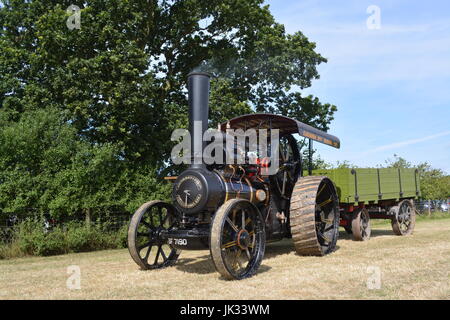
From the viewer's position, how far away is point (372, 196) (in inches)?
409

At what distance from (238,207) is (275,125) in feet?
9.60

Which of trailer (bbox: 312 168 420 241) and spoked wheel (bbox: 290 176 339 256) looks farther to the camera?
trailer (bbox: 312 168 420 241)

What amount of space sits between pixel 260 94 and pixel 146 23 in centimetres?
501

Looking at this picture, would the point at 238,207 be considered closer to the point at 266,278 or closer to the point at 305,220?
the point at 266,278

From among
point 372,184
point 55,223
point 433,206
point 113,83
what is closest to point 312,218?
point 372,184

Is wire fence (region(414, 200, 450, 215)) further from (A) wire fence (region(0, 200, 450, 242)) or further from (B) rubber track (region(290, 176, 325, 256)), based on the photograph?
(B) rubber track (region(290, 176, 325, 256))

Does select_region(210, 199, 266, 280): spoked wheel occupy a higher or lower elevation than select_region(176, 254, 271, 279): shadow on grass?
higher

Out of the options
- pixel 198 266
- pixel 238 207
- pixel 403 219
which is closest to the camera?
pixel 238 207

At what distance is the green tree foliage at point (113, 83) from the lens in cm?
1017

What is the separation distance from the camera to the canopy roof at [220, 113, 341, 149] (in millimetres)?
7707

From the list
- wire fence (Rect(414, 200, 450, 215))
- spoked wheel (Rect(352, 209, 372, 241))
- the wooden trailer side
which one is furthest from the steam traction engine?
wire fence (Rect(414, 200, 450, 215))

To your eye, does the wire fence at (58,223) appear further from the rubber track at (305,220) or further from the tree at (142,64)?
the rubber track at (305,220)

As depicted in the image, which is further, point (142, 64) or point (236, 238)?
point (142, 64)
